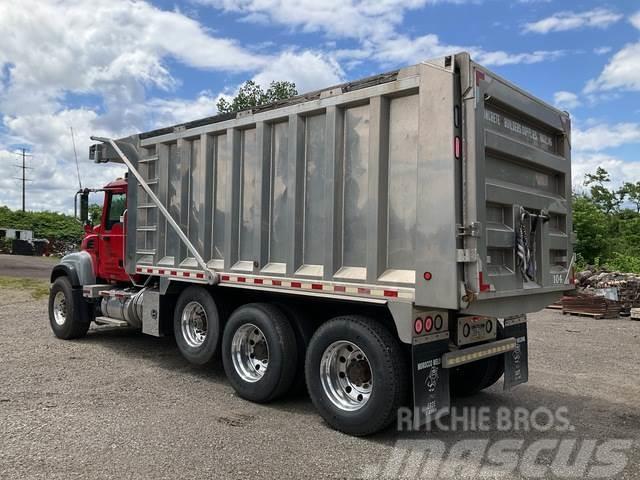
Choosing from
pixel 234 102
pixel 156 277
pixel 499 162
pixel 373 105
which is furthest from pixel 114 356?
pixel 234 102

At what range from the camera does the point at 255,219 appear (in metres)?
6.32

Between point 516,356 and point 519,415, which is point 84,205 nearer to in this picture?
point 516,356

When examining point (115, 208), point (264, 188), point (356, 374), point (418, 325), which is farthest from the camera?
point (115, 208)

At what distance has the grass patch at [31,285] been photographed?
1672 centimetres

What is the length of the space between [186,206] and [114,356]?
8.84 ft

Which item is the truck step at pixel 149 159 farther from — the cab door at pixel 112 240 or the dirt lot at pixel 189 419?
the dirt lot at pixel 189 419

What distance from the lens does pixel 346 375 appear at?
17.3 feet

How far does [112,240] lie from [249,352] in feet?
13.5

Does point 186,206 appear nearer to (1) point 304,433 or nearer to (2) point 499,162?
(1) point 304,433

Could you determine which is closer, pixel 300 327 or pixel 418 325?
pixel 418 325

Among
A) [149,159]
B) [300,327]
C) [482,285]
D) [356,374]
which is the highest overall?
[149,159]

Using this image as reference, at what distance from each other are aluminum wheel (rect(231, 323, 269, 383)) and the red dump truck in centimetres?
2

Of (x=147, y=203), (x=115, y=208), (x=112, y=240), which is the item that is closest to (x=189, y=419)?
(x=147, y=203)

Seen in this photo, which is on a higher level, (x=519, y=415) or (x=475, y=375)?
(x=475, y=375)
